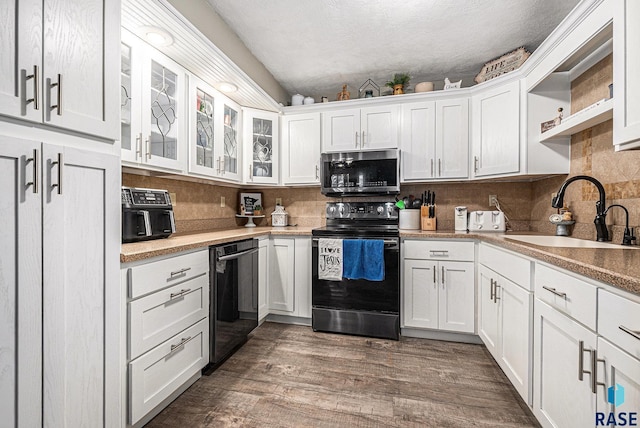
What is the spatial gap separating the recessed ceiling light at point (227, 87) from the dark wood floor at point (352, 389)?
2.10 meters

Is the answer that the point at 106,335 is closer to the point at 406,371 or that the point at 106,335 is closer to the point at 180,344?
the point at 180,344

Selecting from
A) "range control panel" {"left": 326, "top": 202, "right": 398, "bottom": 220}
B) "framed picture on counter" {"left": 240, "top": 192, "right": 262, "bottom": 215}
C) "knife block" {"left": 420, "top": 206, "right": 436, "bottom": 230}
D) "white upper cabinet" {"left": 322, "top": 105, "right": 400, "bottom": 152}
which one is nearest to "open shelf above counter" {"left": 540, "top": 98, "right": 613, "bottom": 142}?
"knife block" {"left": 420, "top": 206, "right": 436, "bottom": 230}

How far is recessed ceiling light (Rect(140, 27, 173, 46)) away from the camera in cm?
169

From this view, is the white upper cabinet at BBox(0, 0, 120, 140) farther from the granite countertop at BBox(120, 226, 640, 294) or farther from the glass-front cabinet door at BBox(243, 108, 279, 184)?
the glass-front cabinet door at BBox(243, 108, 279, 184)

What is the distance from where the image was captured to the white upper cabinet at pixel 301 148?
3215mm

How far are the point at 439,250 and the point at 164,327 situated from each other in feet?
6.78

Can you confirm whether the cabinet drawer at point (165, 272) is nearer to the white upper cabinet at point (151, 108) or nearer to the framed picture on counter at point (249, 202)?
the white upper cabinet at point (151, 108)

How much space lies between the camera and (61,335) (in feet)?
3.51

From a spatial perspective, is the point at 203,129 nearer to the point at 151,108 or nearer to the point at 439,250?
the point at 151,108

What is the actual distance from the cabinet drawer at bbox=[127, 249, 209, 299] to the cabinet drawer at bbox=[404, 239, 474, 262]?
5.37 feet

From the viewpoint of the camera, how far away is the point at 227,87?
99.7 inches

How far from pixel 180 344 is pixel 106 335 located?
515mm

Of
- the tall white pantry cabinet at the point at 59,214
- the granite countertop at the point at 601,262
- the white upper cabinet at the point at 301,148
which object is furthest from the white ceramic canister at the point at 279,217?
the granite countertop at the point at 601,262

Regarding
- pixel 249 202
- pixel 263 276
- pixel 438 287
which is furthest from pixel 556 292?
pixel 249 202
